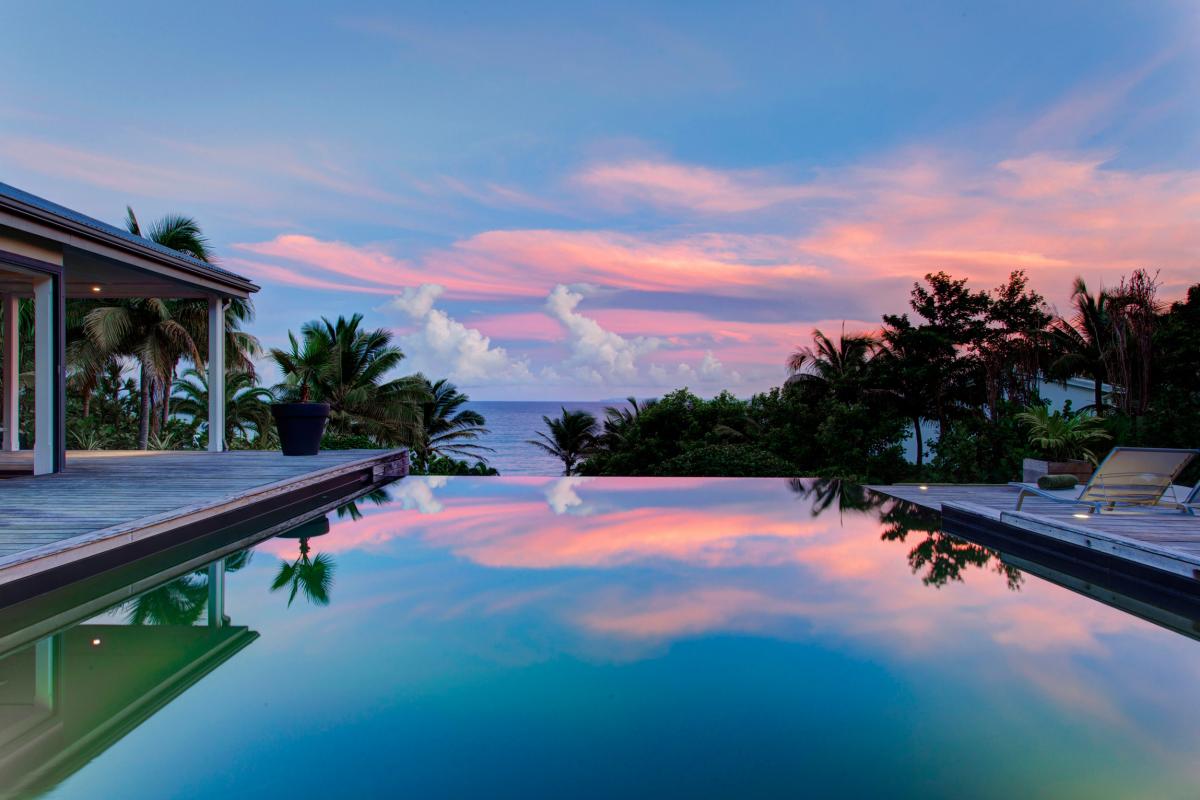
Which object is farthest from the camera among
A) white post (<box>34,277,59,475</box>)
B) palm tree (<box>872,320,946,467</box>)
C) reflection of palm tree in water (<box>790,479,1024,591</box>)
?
palm tree (<box>872,320,946,467</box>)

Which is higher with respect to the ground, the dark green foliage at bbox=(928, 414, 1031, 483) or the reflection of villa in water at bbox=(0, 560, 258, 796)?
the dark green foliage at bbox=(928, 414, 1031, 483)

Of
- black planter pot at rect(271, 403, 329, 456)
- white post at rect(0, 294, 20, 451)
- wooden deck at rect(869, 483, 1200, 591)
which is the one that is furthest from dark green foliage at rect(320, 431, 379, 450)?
wooden deck at rect(869, 483, 1200, 591)

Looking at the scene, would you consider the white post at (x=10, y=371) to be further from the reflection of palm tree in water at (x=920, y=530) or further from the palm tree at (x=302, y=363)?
the reflection of palm tree in water at (x=920, y=530)

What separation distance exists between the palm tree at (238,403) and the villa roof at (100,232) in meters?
7.74

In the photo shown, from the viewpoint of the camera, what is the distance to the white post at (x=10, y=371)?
8734 millimetres

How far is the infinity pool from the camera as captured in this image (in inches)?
85.6

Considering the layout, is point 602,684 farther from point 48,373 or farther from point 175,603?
point 48,373

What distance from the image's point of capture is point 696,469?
43.4 feet

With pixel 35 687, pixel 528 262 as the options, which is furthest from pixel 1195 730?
pixel 528 262

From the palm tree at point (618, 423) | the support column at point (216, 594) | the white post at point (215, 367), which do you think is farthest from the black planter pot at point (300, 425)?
the palm tree at point (618, 423)

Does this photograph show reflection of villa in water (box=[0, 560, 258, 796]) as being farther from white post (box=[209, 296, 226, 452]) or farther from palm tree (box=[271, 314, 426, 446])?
palm tree (box=[271, 314, 426, 446])

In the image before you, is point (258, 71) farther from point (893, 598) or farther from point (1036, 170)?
point (1036, 170)

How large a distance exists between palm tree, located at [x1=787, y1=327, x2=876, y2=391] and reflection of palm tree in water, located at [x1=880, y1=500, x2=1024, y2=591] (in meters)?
13.1

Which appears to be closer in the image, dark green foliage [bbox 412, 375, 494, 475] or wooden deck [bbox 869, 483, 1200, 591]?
wooden deck [bbox 869, 483, 1200, 591]
